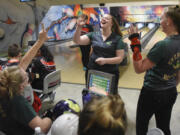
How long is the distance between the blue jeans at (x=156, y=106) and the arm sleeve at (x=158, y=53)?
0.25m

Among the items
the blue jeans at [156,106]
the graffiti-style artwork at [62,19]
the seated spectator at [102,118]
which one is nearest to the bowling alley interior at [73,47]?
the graffiti-style artwork at [62,19]

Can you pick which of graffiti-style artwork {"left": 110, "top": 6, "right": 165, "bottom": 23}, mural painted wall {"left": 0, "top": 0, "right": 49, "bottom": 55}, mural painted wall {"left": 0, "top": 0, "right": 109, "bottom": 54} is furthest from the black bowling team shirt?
graffiti-style artwork {"left": 110, "top": 6, "right": 165, "bottom": 23}

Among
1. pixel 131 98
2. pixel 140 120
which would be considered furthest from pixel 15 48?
pixel 131 98

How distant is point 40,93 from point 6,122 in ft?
4.18

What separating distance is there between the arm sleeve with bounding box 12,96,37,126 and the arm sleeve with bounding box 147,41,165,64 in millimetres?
763

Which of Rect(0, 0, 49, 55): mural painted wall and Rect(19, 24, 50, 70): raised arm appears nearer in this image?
Rect(19, 24, 50, 70): raised arm

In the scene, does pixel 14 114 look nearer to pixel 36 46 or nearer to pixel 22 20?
pixel 36 46

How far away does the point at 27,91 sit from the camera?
1.40m

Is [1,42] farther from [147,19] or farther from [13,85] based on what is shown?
[147,19]

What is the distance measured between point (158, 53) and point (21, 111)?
0.83m

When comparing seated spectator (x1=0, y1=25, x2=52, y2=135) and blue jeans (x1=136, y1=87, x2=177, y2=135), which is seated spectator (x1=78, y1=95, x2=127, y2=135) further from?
blue jeans (x1=136, y1=87, x2=177, y2=135)

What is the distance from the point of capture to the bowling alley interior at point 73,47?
5.85 ft

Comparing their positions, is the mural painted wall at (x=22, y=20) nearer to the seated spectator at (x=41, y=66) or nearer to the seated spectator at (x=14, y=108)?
the seated spectator at (x=41, y=66)

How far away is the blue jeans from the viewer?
1.10 metres
